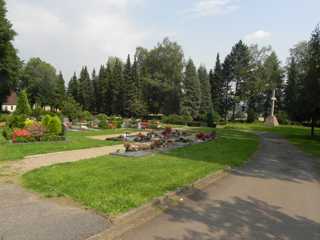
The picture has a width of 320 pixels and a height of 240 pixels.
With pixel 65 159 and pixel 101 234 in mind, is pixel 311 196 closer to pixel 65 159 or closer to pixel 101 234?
pixel 101 234

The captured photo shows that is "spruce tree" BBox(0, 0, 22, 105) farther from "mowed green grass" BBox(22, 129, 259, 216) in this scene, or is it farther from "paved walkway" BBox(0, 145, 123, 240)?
"paved walkway" BBox(0, 145, 123, 240)

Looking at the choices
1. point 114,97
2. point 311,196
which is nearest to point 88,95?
point 114,97

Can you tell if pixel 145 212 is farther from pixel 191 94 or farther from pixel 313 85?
pixel 191 94

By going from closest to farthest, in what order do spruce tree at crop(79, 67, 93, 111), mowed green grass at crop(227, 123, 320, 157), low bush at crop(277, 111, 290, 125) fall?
mowed green grass at crop(227, 123, 320, 157) < low bush at crop(277, 111, 290, 125) < spruce tree at crop(79, 67, 93, 111)

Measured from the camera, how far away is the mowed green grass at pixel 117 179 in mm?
6098

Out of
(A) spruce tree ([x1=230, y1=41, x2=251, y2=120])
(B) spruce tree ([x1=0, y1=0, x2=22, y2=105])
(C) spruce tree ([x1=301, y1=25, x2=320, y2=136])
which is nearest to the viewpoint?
(C) spruce tree ([x1=301, y1=25, x2=320, y2=136])

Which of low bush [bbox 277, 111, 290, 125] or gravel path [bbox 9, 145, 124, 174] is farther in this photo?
low bush [bbox 277, 111, 290, 125]

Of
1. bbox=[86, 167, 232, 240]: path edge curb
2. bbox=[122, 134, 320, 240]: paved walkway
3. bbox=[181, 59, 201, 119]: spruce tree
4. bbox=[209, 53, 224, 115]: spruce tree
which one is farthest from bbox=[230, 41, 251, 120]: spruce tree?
bbox=[86, 167, 232, 240]: path edge curb

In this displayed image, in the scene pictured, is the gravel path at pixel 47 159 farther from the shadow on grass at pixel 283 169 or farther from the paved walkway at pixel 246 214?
the shadow on grass at pixel 283 169

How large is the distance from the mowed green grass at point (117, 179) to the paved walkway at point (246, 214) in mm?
753

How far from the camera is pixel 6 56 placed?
39688 mm

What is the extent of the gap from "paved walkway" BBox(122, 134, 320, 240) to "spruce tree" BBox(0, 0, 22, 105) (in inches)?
1513

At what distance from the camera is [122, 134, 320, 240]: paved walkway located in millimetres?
4922

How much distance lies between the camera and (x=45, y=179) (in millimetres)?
7609
